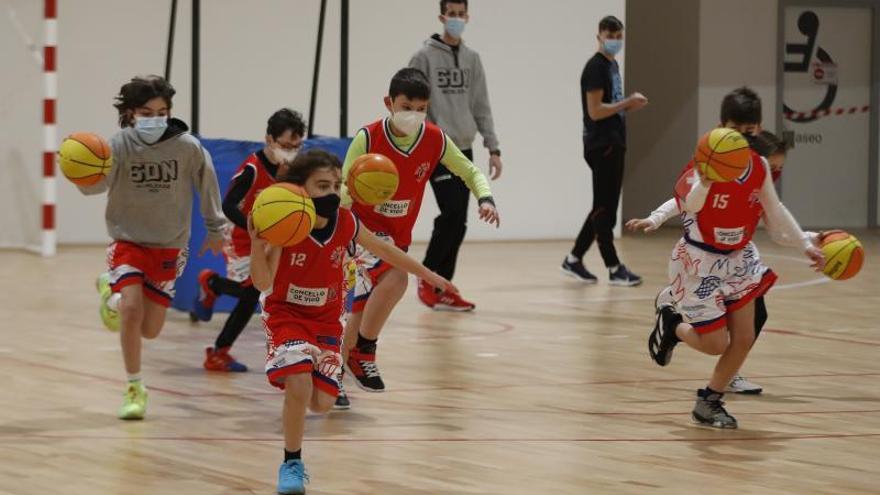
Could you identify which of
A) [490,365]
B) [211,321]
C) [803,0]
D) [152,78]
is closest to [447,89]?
[211,321]

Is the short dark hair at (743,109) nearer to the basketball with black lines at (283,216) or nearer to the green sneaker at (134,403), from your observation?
the basketball with black lines at (283,216)

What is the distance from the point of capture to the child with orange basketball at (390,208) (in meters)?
7.10

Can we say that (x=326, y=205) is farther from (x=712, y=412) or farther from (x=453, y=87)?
(x=453, y=87)

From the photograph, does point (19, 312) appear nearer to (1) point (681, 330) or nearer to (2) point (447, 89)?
(2) point (447, 89)

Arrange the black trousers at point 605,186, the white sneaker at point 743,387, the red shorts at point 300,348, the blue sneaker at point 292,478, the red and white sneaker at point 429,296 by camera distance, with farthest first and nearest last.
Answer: the black trousers at point 605,186, the red and white sneaker at point 429,296, the white sneaker at point 743,387, the red shorts at point 300,348, the blue sneaker at point 292,478

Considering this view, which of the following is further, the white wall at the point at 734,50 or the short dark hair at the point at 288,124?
the white wall at the point at 734,50

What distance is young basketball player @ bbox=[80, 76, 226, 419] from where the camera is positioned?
666cm

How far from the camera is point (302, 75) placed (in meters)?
15.1

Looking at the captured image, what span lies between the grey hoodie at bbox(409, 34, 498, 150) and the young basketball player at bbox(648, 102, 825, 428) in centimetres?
412

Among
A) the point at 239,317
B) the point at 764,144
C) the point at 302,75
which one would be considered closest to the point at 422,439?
the point at 764,144

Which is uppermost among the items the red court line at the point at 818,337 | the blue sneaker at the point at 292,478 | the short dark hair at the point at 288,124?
the short dark hair at the point at 288,124

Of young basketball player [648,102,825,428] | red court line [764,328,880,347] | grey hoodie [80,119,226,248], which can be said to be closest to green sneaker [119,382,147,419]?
grey hoodie [80,119,226,248]

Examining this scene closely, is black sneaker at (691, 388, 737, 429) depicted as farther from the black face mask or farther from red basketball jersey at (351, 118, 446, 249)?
the black face mask

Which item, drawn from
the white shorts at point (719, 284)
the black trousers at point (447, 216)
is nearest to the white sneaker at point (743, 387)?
the white shorts at point (719, 284)
